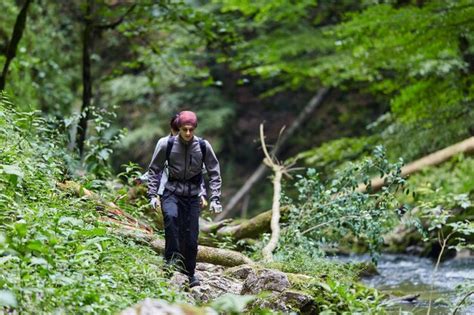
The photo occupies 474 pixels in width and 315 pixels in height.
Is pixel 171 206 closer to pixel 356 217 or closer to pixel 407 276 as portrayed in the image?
pixel 356 217

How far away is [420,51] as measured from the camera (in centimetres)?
1052

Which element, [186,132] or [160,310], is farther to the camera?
[186,132]

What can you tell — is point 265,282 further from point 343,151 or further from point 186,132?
point 343,151

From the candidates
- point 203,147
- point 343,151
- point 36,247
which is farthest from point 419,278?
point 36,247

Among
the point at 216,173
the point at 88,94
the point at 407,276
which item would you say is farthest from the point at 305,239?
the point at 88,94

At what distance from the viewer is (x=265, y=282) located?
5.76 metres

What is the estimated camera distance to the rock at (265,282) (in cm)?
572

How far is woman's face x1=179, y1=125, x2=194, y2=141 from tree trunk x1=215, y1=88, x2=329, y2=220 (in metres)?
12.4

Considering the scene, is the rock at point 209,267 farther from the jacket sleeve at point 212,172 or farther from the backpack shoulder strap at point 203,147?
the backpack shoulder strap at point 203,147

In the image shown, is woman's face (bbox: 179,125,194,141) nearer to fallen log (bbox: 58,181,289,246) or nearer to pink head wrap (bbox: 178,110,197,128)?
pink head wrap (bbox: 178,110,197,128)

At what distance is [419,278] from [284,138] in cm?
1062

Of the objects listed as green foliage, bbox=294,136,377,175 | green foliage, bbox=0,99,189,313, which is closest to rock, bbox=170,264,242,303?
green foliage, bbox=0,99,189,313

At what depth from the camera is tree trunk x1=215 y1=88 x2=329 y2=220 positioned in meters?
19.3

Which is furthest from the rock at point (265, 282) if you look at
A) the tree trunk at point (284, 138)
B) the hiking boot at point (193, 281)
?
the tree trunk at point (284, 138)
